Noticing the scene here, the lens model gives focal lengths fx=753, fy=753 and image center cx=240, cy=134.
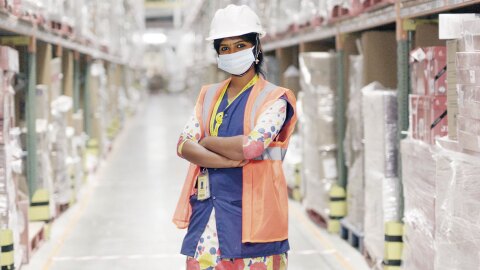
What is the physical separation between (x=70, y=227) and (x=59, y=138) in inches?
39.3

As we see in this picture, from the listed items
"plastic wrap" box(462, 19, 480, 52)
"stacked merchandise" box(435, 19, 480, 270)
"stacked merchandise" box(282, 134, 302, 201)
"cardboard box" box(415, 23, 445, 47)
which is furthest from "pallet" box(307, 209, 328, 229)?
"plastic wrap" box(462, 19, 480, 52)

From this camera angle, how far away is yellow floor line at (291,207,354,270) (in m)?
5.47

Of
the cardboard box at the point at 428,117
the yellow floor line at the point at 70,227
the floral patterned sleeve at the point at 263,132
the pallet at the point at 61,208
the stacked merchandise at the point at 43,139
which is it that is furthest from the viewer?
the pallet at the point at 61,208

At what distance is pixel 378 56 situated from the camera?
221 inches

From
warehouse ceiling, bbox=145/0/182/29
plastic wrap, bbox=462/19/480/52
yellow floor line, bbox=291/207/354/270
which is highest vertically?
warehouse ceiling, bbox=145/0/182/29

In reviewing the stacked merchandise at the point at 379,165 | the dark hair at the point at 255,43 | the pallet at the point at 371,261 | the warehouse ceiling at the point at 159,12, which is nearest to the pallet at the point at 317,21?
the stacked merchandise at the point at 379,165

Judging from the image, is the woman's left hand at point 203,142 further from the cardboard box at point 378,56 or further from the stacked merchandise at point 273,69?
the stacked merchandise at point 273,69

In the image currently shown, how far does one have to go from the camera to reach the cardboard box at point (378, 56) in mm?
5586

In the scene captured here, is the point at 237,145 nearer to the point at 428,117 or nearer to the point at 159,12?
the point at 428,117

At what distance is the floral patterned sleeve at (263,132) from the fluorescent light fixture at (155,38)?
39.5m

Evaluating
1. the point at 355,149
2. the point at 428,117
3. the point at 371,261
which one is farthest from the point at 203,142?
the point at 355,149

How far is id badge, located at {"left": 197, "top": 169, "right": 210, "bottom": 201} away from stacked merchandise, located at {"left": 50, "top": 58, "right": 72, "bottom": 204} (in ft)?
14.0

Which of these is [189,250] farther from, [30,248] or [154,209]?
[154,209]

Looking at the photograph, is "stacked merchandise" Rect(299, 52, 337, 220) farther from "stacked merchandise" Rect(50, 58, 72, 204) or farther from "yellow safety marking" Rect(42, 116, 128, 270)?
"stacked merchandise" Rect(50, 58, 72, 204)
